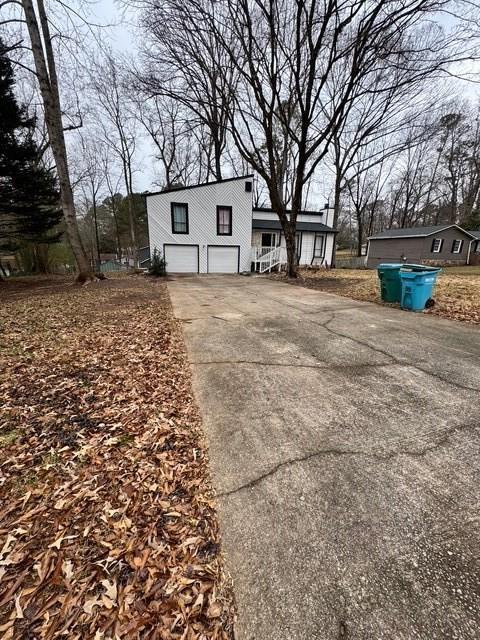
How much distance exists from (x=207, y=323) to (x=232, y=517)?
4316 mm

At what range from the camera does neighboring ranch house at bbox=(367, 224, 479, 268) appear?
82.0 ft

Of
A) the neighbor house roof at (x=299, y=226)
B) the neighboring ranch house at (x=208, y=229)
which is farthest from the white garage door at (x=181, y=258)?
the neighbor house roof at (x=299, y=226)

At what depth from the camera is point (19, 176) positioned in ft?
38.1

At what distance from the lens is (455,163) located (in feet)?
99.8

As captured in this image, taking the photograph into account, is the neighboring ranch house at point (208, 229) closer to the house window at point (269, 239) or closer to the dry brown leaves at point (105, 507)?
the house window at point (269, 239)

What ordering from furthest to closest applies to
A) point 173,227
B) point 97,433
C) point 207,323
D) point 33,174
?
point 173,227
point 33,174
point 207,323
point 97,433

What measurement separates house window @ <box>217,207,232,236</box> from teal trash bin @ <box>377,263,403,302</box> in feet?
41.6

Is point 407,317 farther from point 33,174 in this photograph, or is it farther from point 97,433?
point 33,174

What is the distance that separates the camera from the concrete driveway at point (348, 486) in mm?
1190

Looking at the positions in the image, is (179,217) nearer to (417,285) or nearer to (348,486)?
(417,285)

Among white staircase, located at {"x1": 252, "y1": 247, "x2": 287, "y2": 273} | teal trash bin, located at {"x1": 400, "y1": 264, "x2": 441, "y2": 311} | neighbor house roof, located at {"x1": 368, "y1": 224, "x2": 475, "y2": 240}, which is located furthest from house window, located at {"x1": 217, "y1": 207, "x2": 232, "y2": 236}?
neighbor house roof, located at {"x1": 368, "y1": 224, "x2": 475, "y2": 240}

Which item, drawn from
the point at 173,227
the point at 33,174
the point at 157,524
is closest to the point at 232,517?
the point at 157,524

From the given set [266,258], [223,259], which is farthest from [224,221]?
[266,258]

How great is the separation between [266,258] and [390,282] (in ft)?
39.4
